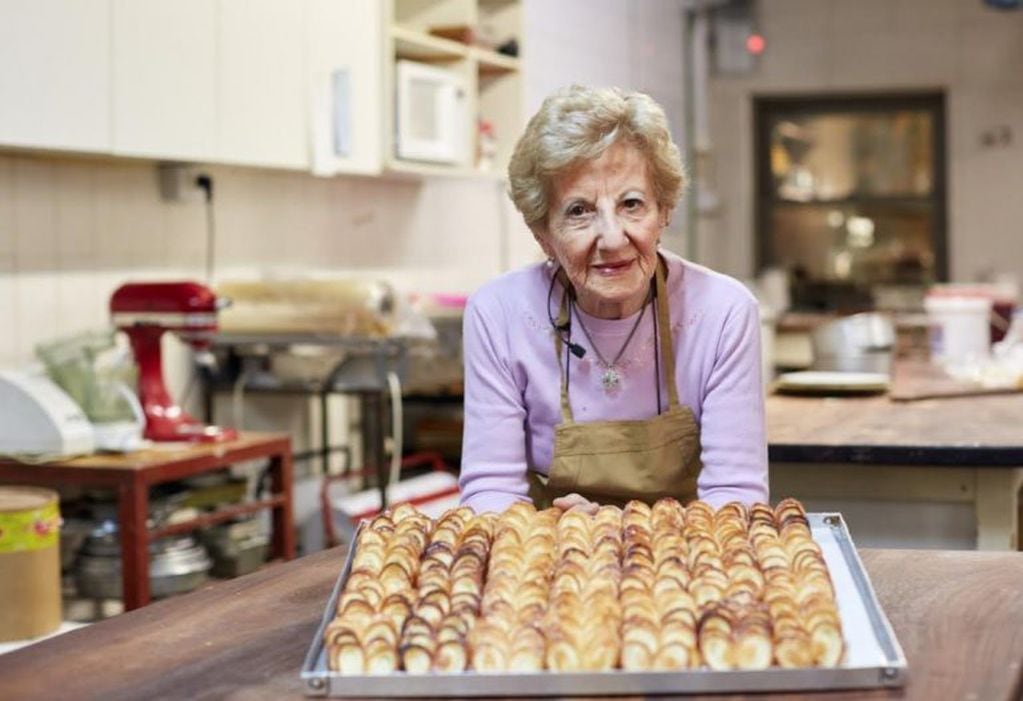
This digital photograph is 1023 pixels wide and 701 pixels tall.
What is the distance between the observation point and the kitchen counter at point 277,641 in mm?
1377

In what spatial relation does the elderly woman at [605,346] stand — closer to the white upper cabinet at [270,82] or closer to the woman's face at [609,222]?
the woman's face at [609,222]

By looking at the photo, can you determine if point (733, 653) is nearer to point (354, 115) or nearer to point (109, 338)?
point (109, 338)

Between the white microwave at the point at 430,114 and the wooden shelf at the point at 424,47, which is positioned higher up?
the wooden shelf at the point at 424,47

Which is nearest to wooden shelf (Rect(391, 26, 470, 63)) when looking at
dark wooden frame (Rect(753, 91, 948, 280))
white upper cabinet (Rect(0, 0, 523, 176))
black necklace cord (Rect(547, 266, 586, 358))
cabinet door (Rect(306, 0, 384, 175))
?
white upper cabinet (Rect(0, 0, 523, 176))

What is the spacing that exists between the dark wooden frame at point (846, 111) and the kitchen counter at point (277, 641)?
7625 millimetres

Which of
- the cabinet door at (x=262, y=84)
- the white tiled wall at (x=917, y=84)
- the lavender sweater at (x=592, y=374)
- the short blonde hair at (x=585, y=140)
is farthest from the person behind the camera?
the white tiled wall at (x=917, y=84)

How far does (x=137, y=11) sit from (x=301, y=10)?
76 cm

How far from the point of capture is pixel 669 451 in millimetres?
2396

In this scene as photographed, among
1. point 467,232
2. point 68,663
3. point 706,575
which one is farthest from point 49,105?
point 467,232

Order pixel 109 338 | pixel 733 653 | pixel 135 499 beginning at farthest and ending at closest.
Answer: pixel 109 338 < pixel 135 499 < pixel 733 653

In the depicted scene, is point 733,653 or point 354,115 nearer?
point 733,653

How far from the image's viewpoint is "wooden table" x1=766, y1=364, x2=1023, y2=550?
2.97 meters

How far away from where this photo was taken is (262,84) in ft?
13.0

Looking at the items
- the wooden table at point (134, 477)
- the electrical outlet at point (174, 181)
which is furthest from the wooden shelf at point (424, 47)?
the wooden table at point (134, 477)
